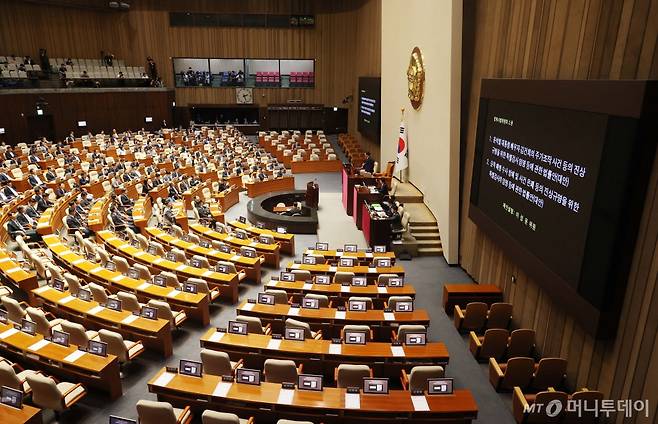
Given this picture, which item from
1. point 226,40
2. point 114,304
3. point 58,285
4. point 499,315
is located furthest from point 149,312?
point 226,40

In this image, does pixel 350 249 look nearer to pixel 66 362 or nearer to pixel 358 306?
pixel 358 306

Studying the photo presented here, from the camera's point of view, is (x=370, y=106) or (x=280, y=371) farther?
(x=370, y=106)

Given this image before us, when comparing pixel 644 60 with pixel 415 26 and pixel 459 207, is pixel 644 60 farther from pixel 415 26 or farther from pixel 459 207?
pixel 415 26

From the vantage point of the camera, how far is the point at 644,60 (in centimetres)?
534

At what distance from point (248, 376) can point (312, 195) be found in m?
10.9

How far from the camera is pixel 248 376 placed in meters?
5.70

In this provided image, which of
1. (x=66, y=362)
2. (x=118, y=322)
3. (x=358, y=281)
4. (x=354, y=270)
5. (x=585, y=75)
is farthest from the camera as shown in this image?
(x=354, y=270)

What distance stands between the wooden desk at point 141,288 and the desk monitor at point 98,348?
210 centimetres

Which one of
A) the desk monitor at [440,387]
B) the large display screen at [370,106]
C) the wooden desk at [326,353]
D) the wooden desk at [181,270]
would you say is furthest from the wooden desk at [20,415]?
the large display screen at [370,106]

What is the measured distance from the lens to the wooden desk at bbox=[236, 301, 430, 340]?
7652 mm

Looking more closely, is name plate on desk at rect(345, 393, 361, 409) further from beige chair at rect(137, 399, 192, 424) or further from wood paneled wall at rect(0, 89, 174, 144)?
wood paneled wall at rect(0, 89, 174, 144)

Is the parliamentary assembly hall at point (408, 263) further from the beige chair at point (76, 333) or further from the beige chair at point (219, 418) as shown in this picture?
the beige chair at point (76, 333)

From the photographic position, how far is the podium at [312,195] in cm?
1620

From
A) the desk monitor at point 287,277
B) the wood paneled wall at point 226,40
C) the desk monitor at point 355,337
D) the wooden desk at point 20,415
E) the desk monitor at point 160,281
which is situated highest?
the wood paneled wall at point 226,40
